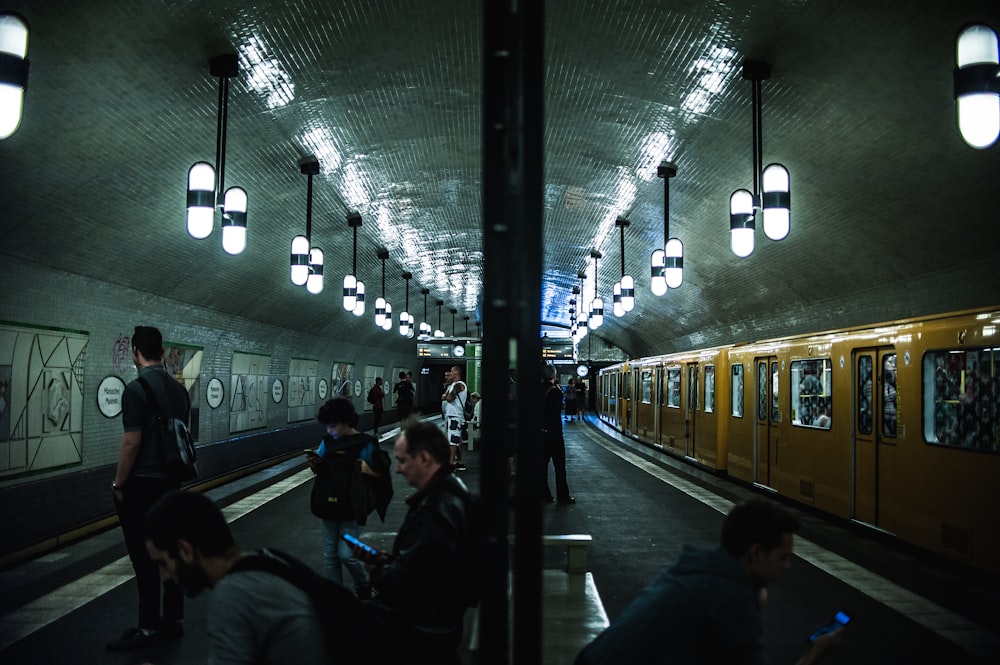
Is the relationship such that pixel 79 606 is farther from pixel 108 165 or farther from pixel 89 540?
pixel 108 165

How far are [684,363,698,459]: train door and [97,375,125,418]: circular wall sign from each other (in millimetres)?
11516

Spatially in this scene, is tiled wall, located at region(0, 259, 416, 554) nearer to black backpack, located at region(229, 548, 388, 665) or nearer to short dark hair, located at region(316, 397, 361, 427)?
short dark hair, located at region(316, 397, 361, 427)

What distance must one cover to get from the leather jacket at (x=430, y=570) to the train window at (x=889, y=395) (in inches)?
281

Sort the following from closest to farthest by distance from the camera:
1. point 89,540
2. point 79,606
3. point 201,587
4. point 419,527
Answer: point 201,587
point 419,527
point 79,606
point 89,540

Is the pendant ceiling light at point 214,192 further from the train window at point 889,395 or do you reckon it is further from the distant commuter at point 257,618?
the train window at point 889,395

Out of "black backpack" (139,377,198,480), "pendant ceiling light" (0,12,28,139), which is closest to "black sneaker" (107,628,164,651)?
"black backpack" (139,377,198,480)

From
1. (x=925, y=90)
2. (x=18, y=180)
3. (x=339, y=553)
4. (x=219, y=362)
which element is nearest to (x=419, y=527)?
(x=339, y=553)

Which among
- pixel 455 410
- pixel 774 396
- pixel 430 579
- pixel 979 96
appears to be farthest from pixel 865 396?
pixel 430 579

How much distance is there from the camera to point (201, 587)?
7.93 feet

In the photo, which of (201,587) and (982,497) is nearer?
(201,587)

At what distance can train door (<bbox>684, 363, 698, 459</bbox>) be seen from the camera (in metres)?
17.2

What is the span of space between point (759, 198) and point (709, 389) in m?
8.12

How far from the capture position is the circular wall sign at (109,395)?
10.1 m

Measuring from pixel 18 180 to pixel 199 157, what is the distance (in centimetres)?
223
